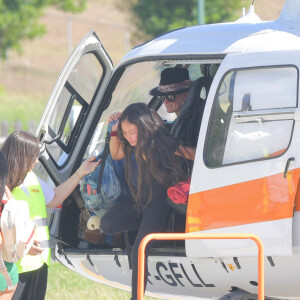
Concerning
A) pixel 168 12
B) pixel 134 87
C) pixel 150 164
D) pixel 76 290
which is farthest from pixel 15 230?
pixel 168 12

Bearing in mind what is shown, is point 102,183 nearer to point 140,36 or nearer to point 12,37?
point 140,36

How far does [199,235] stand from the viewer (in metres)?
5.23

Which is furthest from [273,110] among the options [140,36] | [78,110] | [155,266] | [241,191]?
[140,36]

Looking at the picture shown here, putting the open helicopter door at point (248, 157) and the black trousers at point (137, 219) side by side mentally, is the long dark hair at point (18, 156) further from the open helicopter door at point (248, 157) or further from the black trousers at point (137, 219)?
the open helicopter door at point (248, 157)

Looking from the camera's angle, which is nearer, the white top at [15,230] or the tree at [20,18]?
the white top at [15,230]

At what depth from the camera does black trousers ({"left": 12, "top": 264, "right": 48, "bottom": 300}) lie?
19.0 feet

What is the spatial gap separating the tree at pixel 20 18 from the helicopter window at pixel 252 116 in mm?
29529

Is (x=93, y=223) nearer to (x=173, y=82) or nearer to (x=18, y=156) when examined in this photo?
(x=18, y=156)

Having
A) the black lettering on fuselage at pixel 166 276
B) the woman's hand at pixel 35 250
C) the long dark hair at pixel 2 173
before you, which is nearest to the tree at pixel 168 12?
the black lettering on fuselage at pixel 166 276

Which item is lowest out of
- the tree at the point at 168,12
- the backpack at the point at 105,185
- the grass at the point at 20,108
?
the grass at the point at 20,108

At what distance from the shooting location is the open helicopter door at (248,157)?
5340 millimetres

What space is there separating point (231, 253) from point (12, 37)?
105 feet

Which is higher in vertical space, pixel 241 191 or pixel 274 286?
pixel 241 191

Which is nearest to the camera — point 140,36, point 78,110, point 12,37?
point 78,110
